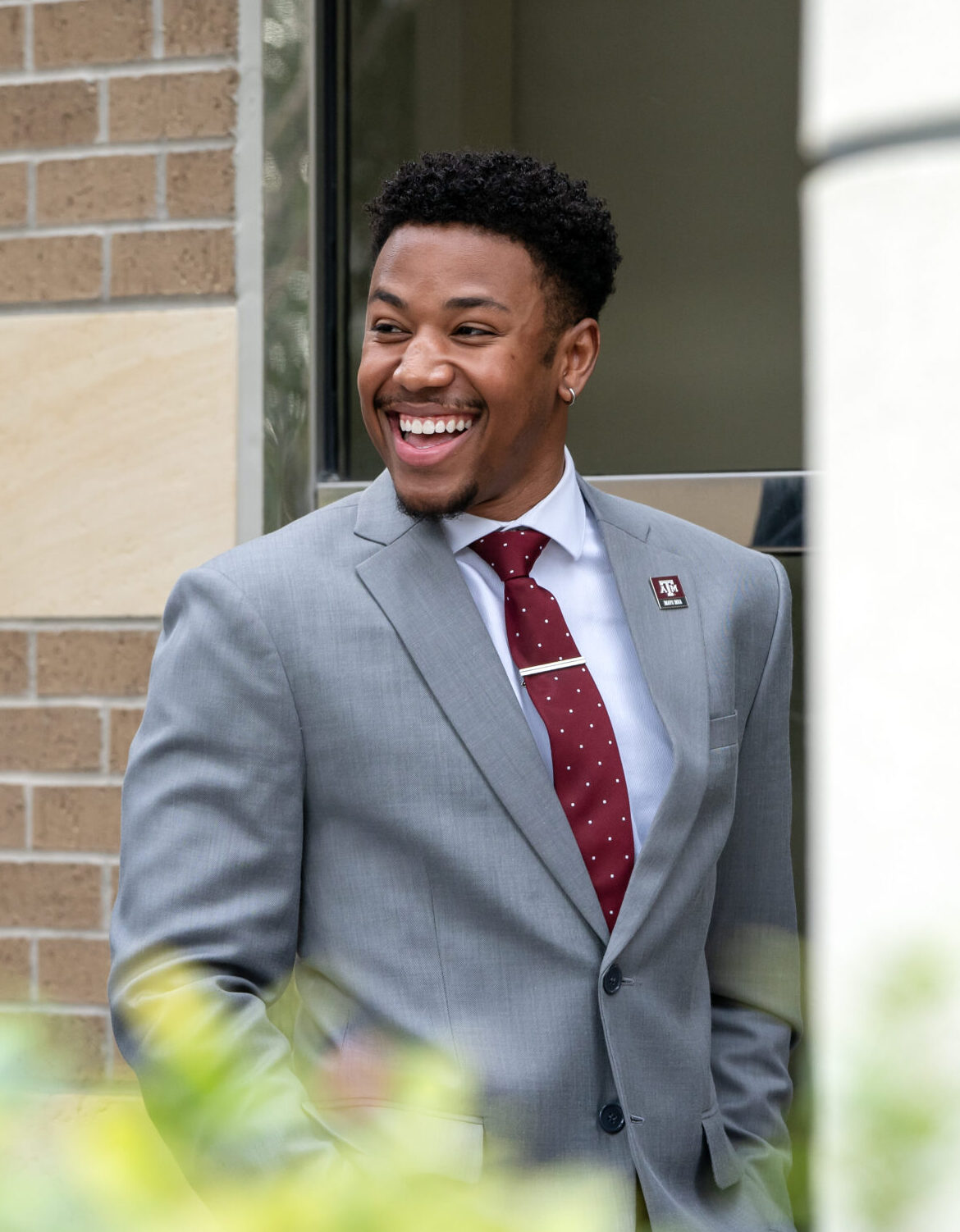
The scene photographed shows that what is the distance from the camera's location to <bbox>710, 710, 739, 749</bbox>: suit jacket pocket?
6.81ft

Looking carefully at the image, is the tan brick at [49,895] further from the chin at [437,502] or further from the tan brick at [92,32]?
the tan brick at [92,32]

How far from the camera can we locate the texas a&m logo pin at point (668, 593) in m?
2.14

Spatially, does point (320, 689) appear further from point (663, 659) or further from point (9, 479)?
point (9, 479)

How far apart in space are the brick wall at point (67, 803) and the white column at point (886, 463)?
107 inches

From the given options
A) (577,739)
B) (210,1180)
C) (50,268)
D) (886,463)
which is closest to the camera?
(210,1180)

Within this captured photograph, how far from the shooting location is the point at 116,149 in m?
3.28

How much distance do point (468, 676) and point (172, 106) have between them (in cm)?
186

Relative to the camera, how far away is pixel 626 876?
1951 millimetres

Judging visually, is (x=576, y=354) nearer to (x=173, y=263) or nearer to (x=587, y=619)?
(x=587, y=619)

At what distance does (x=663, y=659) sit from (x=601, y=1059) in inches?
20.9

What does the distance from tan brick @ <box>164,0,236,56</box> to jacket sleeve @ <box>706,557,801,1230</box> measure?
70.9 inches

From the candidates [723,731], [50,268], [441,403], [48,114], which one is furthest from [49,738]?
[723,731]

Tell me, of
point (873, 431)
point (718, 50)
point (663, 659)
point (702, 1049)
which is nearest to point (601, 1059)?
point (702, 1049)

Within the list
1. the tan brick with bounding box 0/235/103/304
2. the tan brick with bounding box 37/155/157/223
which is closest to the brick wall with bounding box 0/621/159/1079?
the tan brick with bounding box 0/235/103/304
